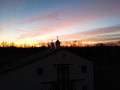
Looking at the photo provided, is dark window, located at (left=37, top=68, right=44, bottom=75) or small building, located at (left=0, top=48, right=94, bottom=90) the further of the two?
dark window, located at (left=37, top=68, right=44, bottom=75)

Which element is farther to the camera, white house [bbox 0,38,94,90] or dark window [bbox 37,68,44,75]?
dark window [bbox 37,68,44,75]

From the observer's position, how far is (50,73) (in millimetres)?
22141

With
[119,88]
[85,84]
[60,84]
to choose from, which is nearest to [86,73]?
[85,84]

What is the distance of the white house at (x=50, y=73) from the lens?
1956 cm

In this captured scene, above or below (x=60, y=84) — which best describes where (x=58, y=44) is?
above

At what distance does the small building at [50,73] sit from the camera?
19.6m

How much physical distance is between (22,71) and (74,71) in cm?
670

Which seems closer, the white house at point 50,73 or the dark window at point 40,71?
the white house at point 50,73

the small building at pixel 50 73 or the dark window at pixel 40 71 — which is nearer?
the small building at pixel 50 73

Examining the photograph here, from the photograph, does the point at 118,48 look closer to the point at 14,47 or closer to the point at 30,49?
the point at 30,49

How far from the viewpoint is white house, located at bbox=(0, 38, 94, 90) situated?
64.2ft

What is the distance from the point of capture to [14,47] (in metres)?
94.8

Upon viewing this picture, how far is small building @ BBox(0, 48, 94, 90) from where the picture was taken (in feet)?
64.2

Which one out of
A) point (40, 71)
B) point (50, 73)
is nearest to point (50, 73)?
point (50, 73)
